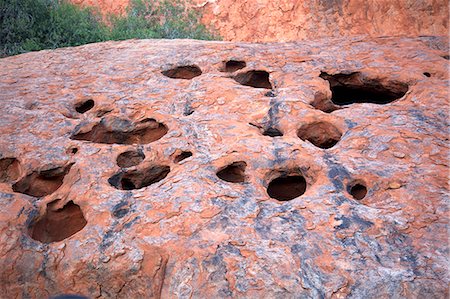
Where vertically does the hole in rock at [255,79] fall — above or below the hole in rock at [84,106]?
above

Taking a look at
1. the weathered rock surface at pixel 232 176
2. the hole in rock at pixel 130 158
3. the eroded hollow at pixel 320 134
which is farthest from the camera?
the eroded hollow at pixel 320 134

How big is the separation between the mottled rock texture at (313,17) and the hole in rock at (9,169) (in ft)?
28.5

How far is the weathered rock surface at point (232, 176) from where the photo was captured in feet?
7.49

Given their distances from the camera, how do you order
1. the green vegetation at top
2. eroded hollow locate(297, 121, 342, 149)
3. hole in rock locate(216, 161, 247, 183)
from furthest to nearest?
the green vegetation at top, eroded hollow locate(297, 121, 342, 149), hole in rock locate(216, 161, 247, 183)

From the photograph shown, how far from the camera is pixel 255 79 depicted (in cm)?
412

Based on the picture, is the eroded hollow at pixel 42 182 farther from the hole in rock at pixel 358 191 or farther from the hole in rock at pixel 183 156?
the hole in rock at pixel 358 191

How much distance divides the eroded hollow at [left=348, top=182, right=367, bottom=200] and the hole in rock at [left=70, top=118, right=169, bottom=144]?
1367 millimetres

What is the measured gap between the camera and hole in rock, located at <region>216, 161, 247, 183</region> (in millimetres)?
2897

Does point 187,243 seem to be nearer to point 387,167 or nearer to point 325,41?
point 387,167

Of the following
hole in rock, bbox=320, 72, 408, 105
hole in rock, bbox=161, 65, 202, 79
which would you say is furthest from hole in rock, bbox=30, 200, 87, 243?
hole in rock, bbox=320, 72, 408, 105

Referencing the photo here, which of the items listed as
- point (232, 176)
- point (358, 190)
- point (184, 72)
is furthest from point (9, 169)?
point (358, 190)

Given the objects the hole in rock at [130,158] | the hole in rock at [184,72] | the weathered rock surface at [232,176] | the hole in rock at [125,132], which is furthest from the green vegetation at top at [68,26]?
the hole in rock at [130,158]

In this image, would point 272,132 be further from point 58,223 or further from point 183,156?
point 58,223

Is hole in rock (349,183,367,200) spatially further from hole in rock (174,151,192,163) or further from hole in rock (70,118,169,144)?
hole in rock (70,118,169,144)
